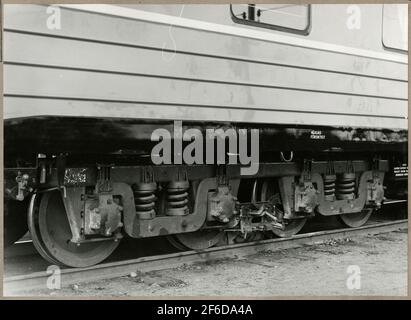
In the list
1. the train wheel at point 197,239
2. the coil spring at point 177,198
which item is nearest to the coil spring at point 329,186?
the train wheel at point 197,239

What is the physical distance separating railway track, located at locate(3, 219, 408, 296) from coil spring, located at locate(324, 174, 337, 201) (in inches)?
16.3

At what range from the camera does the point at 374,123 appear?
700cm

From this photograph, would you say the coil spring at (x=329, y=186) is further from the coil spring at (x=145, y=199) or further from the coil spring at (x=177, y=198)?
the coil spring at (x=145, y=199)

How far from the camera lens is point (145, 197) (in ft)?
17.9

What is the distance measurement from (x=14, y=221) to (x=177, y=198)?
1521mm

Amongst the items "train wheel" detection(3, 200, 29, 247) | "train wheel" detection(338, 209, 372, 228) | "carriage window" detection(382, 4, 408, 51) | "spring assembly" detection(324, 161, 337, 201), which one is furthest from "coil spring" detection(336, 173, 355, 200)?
"train wheel" detection(3, 200, 29, 247)

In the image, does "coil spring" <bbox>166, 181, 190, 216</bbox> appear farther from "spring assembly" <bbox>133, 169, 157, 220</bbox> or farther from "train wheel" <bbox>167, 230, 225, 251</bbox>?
"train wheel" <bbox>167, 230, 225, 251</bbox>

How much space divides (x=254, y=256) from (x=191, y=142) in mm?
1522

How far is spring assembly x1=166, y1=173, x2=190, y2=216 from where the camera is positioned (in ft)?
18.5

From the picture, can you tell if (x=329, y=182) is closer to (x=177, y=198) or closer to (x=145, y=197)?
(x=177, y=198)

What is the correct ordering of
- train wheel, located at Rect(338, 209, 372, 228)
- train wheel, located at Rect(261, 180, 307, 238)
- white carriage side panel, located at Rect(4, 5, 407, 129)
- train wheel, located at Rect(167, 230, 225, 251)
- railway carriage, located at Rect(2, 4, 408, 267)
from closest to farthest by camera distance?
white carriage side panel, located at Rect(4, 5, 407, 129), railway carriage, located at Rect(2, 4, 408, 267), train wheel, located at Rect(167, 230, 225, 251), train wheel, located at Rect(261, 180, 307, 238), train wheel, located at Rect(338, 209, 372, 228)

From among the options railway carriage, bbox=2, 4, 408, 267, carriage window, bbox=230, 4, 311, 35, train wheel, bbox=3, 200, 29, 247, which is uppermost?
carriage window, bbox=230, 4, 311, 35

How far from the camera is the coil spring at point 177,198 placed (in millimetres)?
5651
